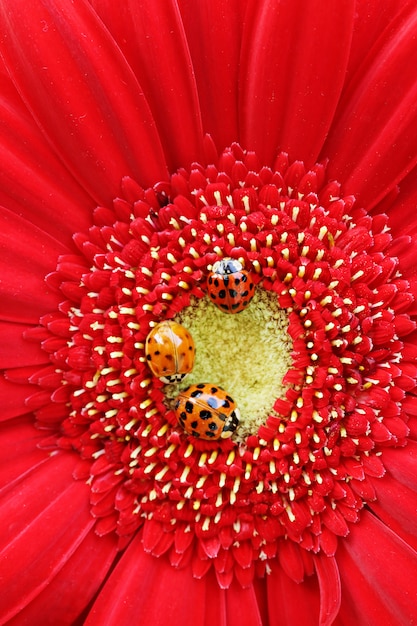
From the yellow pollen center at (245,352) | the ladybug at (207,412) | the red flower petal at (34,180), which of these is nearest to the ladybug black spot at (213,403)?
the ladybug at (207,412)

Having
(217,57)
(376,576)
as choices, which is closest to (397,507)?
(376,576)

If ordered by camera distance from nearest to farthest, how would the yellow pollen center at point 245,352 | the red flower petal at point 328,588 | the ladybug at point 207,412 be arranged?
the red flower petal at point 328,588, the ladybug at point 207,412, the yellow pollen center at point 245,352

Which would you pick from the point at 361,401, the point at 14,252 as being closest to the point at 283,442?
the point at 361,401

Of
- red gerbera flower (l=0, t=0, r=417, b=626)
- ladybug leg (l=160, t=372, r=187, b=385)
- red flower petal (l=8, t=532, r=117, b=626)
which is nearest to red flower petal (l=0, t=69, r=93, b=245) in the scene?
red gerbera flower (l=0, t=0, r=417, b=626)

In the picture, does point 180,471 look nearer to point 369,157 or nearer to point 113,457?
point 113,457

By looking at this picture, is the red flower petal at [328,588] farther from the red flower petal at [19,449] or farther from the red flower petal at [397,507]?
the red flower petal at [19,449]

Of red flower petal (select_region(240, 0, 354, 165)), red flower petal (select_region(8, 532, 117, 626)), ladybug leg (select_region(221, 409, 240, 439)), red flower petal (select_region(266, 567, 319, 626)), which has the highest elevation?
red flower petal (select_region(240, 0, 354, 165))

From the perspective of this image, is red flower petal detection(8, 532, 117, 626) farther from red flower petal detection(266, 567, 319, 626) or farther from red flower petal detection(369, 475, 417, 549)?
red flower petal detection(369, 475, 417, 549)
